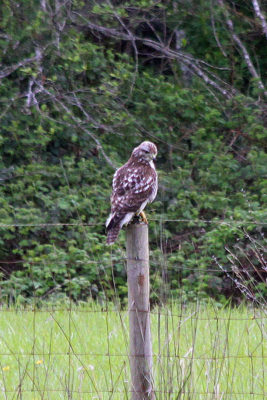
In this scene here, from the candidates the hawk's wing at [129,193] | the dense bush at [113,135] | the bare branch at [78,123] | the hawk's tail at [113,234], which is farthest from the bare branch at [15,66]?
the hawk's tail at [113,234]

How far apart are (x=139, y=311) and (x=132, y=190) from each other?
226 cm

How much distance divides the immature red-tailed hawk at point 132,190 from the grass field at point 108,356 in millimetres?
714

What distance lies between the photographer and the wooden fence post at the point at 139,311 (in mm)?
3883

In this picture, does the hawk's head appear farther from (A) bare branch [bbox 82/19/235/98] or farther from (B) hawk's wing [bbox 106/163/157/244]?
(A) bare branch [bbox 82/19/235/98]

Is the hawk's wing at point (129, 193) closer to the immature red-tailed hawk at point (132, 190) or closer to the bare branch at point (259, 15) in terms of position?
the immature red-tailed hawk at point (132, 190)

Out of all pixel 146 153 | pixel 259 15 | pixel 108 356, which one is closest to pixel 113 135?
pixel 259 15

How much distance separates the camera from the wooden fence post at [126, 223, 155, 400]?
3.88m

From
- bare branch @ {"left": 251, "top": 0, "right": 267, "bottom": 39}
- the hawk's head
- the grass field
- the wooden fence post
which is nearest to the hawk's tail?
the grass field

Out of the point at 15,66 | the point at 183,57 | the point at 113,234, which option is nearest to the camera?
the point at 113,234

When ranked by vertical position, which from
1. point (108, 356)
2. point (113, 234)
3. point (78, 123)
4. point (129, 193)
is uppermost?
point (78, 123)

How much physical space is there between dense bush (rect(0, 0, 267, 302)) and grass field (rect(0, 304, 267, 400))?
2965mm

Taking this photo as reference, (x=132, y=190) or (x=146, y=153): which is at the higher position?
(x=146, y=153)

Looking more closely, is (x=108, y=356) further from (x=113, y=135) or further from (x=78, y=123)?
(x=113, y=135)

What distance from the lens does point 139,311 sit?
390cm
